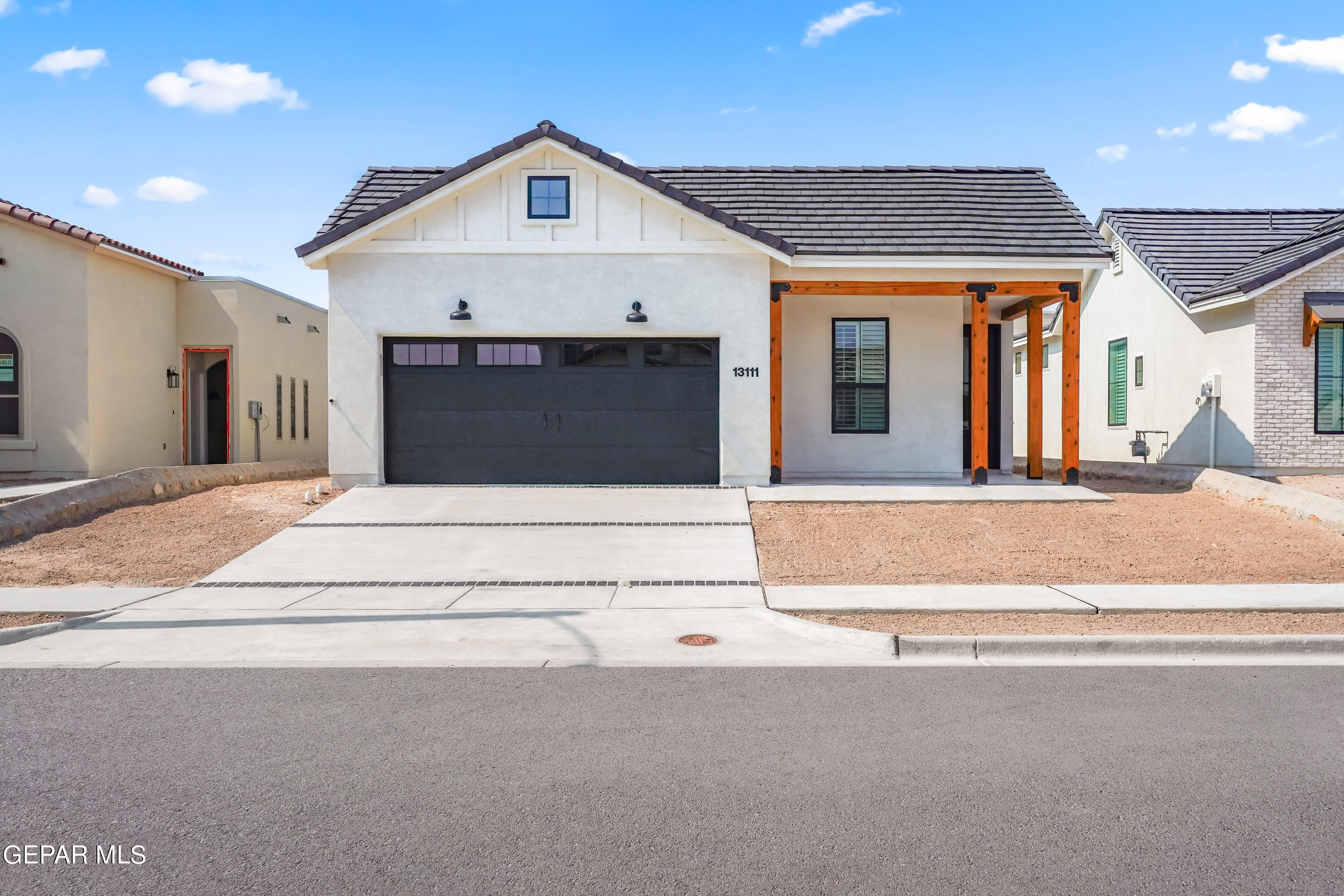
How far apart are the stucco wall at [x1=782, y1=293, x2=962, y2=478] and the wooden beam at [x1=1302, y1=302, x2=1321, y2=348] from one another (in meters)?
5.74

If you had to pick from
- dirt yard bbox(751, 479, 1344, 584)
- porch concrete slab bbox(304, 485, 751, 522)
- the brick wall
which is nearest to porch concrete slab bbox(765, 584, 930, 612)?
dirt yard bbox(751, 479, 1344, 584)

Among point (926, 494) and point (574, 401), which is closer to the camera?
point (926, 494)

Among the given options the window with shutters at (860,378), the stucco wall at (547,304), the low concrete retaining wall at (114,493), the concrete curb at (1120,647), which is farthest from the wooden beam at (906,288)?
the low concrete retaining wall at (114,493)

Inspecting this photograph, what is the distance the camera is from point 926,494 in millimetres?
13391

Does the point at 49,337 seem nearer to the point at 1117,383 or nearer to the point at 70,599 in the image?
the point at 70,599

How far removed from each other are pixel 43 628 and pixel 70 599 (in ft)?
3.79

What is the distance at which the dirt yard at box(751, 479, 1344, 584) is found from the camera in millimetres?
9461

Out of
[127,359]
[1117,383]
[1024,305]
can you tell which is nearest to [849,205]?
Result: [1024,305]

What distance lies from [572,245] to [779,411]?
4376mm

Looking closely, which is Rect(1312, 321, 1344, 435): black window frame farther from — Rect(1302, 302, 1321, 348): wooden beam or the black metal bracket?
the black metal bracket

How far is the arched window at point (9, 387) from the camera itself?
15.5 metres

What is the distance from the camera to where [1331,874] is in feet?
11.2

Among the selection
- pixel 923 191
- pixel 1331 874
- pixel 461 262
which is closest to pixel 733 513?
pixel 461 262

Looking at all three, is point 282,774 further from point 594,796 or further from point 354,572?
point 354,572
